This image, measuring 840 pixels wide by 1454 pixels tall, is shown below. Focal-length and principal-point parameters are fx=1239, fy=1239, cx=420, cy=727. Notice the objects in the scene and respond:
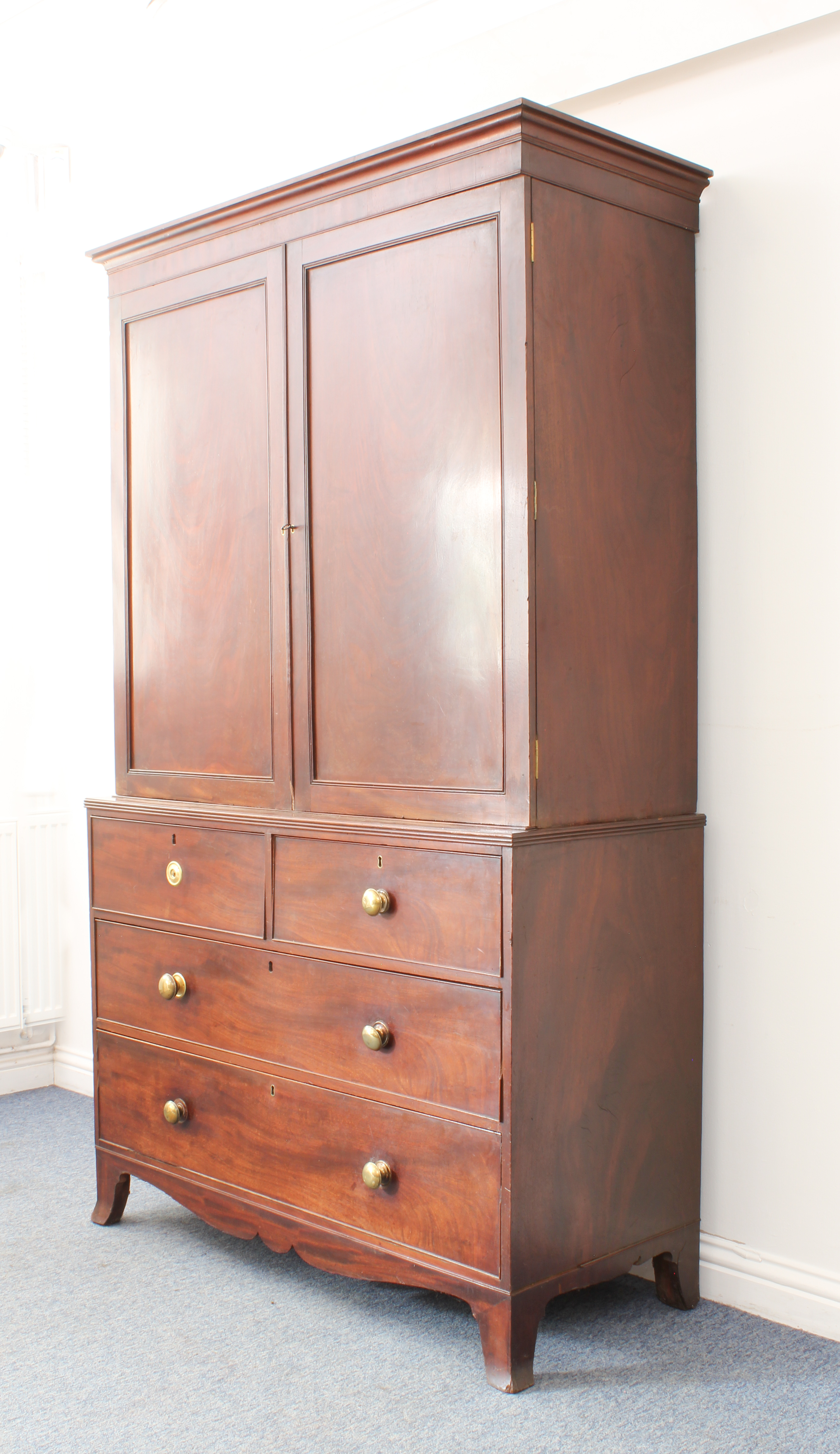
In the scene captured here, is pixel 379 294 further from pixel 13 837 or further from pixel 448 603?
pixel 13 837

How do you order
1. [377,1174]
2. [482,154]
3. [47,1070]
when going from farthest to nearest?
1. [47,1070]
2. [377,1174]
3. [482,154]

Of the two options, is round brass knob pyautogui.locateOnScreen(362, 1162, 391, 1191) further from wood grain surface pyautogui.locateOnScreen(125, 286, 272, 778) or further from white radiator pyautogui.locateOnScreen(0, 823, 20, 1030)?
white radiator pyautogui.locateOnScreen(0, 823, 20, 1030)

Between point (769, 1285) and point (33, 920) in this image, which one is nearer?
point (769, 1285)

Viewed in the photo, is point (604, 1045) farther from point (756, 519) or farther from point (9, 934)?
point (9, 934)

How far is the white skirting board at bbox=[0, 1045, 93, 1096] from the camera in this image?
3590mm

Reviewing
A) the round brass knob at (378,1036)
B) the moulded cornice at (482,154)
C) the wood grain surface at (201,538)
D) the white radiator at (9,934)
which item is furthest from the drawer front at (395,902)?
the white radiator at (9,934)

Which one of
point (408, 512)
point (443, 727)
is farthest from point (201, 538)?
point (443, 727)

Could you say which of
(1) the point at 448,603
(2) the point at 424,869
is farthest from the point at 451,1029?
(1) the point at 448,603

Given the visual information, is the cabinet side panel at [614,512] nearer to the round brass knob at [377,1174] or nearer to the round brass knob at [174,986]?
the round brass knob at [377,1174]

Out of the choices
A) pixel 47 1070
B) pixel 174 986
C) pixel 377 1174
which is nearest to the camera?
pixel 377 1174

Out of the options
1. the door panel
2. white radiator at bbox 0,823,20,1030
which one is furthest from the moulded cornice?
white radiator at bbox 0,823,20,1030

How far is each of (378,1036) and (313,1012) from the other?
185 mm

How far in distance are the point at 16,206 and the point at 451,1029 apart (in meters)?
2.82

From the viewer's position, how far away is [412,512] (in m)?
2.11
